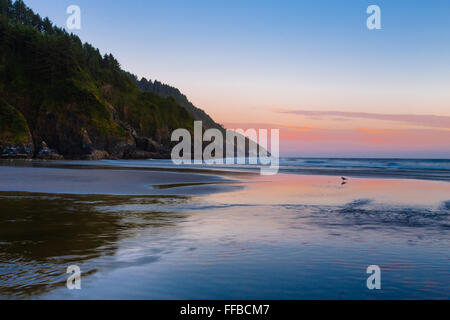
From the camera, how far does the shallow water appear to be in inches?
215

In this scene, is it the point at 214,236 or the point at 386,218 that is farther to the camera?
the point at 386,218

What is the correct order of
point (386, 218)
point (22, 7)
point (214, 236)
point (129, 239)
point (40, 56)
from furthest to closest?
point (22, 7) → point (40, 56) → point (386, 218) → point (214, 236) → point (129, 239)

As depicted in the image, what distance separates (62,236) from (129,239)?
5.33ft

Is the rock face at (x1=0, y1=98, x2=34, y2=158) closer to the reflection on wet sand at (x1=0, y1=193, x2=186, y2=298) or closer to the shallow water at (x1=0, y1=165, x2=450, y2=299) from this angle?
the reflection on wet sand at (x1=0, y1=193, x2=186, y2=298)

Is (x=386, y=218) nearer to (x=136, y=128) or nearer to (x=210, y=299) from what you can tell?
(x=210, y=299)

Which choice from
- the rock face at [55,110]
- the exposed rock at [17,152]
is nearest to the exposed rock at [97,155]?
the rock face at [55,110]

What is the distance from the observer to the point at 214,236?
9172mm

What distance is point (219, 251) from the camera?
7727 millimetres

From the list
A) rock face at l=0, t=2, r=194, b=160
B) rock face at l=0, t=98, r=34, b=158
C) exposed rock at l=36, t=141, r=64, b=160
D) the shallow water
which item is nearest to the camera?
the shallow water

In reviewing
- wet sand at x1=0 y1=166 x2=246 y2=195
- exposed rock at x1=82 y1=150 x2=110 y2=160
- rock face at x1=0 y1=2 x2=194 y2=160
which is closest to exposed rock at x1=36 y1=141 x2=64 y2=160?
rock face at x1=0 y1=2 x2=194 y2=160

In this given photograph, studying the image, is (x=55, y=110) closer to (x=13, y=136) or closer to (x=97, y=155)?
(x=97, y=155)

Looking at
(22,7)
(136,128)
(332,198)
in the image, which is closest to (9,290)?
(332,198)

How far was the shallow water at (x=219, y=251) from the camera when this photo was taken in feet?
18.0

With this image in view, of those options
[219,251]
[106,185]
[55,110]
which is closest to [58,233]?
[219,251]
